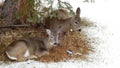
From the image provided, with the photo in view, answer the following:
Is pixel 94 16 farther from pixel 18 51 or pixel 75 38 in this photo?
pixel 18 51

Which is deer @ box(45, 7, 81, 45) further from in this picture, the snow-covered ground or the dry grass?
the snow-covered ground

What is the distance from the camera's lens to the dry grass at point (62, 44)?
269 inches

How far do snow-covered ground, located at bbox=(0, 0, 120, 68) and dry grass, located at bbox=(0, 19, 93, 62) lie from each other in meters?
0.17

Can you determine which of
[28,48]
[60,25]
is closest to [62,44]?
[60,25]

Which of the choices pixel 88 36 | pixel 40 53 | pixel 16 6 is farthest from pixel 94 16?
pixel 40 53

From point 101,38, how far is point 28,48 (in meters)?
2.01

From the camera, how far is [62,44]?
738 cm

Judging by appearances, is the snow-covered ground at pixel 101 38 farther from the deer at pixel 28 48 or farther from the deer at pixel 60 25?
the deer at pixel 60 25

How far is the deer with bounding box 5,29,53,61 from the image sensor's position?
647 cm

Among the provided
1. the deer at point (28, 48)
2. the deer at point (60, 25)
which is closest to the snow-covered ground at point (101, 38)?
the deer at point (28, 48)

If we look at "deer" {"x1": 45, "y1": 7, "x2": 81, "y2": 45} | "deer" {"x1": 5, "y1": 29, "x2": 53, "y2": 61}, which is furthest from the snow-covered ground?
"deer" {"x1": 45, "y1": 7, "x2": 81, "y2": 45}

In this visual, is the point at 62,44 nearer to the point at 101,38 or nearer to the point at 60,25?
the point at 60,25

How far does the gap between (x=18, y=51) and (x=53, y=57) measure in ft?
2.28

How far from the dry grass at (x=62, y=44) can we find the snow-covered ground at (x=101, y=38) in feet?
0.57
